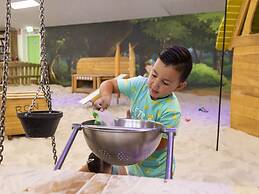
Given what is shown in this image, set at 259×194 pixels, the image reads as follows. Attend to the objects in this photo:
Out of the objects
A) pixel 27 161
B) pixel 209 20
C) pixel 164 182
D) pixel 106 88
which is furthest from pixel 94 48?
pixel 164 182

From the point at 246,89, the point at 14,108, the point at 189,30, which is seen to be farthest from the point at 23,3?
the point at 246,89

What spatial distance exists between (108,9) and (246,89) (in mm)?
4666

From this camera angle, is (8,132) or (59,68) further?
(59,68)

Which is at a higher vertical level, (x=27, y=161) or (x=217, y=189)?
(x=217, y=189)

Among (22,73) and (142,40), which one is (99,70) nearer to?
(142,40)

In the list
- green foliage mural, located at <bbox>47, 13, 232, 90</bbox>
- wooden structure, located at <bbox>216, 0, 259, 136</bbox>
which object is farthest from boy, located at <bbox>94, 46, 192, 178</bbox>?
green foliage mural, located at <bbox>47, 13, 232, 90</bbox>

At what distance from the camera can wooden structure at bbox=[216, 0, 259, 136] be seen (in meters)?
3.34

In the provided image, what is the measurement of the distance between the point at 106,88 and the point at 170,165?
0.49m

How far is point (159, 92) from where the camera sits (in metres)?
1.27

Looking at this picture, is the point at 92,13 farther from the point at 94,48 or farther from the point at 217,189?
the point at 217,189

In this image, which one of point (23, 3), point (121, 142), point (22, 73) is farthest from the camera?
point (22, 73)

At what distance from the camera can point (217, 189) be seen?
0.72 metres

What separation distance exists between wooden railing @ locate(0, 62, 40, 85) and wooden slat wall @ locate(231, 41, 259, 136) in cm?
689

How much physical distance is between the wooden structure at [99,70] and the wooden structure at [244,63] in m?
3.30
